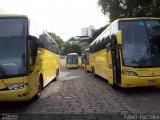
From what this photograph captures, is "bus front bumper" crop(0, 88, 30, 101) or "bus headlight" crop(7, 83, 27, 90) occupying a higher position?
"bus headlight" crop(7, 83, 27, 90)

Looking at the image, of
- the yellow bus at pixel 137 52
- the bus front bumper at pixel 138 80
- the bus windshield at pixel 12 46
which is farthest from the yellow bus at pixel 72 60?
the bus windshield at pixel 12 46

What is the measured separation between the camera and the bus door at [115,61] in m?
14.0

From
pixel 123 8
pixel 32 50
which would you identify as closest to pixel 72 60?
pixel 123 8

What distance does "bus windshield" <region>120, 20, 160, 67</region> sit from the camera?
1329 centimetres

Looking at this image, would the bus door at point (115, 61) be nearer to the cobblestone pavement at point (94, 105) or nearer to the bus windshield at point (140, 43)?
the bus windshield at point (140, 43)

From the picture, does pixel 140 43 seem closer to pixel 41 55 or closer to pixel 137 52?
pixel 137 52

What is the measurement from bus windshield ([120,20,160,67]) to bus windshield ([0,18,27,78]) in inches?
192

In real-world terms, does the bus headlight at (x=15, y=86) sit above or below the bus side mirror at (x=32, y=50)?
below

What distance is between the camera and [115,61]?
1445 cm

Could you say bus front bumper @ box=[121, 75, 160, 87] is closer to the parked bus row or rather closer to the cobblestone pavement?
the parked bus row

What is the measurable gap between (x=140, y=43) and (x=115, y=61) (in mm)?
1586

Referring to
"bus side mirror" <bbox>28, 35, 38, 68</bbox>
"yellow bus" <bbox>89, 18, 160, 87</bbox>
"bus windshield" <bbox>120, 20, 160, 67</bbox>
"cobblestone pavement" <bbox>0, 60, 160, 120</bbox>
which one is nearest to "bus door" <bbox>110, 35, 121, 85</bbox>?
"yellow bus" <bbox>89, 18, 160, 87</bbox>

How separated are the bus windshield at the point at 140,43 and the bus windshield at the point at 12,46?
4879 millimetres

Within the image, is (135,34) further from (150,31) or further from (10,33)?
(10,33)
